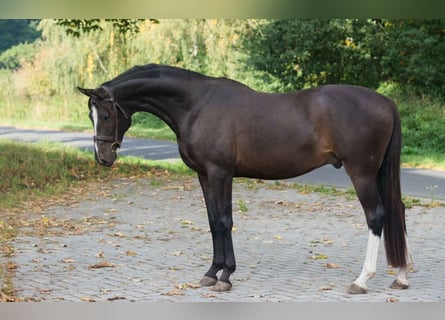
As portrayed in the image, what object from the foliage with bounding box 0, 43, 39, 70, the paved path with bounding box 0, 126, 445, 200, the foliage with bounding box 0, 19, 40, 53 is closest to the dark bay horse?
the paved path with bounding box 0, 126, 445, 200

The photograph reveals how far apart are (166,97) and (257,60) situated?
42.6 ft

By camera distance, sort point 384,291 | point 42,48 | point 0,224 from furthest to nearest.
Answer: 1. point 42,48
2. point 0,224
3. point 384,291

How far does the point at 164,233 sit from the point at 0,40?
19715mm

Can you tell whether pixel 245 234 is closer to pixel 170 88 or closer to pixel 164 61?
pixel 170 88

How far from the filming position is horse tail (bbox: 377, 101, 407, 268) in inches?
240

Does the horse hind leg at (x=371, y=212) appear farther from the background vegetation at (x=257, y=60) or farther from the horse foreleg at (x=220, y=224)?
the background vegetation at (x=257, y=60)

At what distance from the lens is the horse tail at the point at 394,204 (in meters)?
6.11

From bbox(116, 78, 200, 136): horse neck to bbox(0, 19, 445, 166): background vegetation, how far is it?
8.88 meters

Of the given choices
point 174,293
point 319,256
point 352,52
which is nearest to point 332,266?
point 319,256

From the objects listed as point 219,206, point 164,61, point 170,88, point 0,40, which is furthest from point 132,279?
point 0,40

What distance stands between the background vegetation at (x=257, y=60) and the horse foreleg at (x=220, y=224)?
9.00 m

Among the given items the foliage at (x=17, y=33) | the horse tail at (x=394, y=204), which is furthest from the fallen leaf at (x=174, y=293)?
the foliage at (x=17, y=33)

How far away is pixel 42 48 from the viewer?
23359 mm

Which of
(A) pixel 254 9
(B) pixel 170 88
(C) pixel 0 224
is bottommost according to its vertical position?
(C) pixel 0 224
